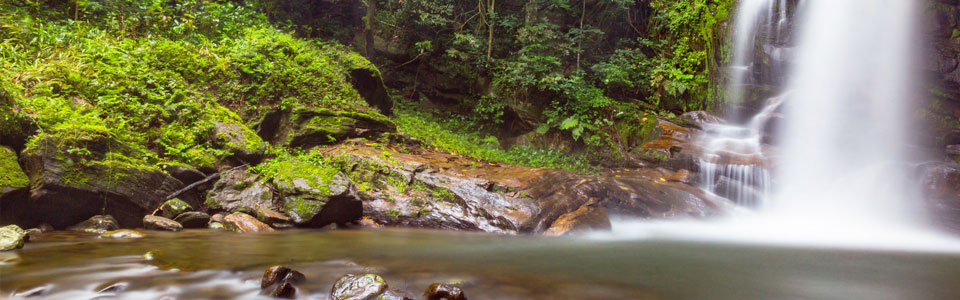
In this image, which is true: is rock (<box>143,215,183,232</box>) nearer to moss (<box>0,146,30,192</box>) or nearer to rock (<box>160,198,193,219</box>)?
rock (<box>160,198,193,219</box>)

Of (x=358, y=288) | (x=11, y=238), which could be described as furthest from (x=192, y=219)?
(x=358, y=288)

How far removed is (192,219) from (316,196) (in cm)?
146

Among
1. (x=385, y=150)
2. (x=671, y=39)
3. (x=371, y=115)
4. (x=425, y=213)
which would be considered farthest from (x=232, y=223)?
(x=671, y=39)

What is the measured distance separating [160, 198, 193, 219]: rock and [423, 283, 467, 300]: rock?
4225 mm

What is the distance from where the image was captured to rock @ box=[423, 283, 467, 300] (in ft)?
9.29

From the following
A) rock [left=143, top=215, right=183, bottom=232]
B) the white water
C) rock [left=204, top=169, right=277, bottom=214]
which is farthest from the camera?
the white water

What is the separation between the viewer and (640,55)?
13086 mm

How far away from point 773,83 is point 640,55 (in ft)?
11.7

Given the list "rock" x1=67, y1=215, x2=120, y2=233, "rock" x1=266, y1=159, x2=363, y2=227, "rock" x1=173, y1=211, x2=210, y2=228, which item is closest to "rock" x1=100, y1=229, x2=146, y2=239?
"rock" x1=67, y1=215, x2=120, y2=233

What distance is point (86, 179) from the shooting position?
4.90 meters

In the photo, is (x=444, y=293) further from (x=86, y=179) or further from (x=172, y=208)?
(x=86, y=179)

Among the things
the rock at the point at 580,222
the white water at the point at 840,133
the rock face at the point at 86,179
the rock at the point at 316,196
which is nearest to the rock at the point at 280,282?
the rock at the point at 316,196

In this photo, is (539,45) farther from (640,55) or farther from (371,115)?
(371,115)

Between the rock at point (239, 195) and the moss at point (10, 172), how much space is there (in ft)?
5.82
